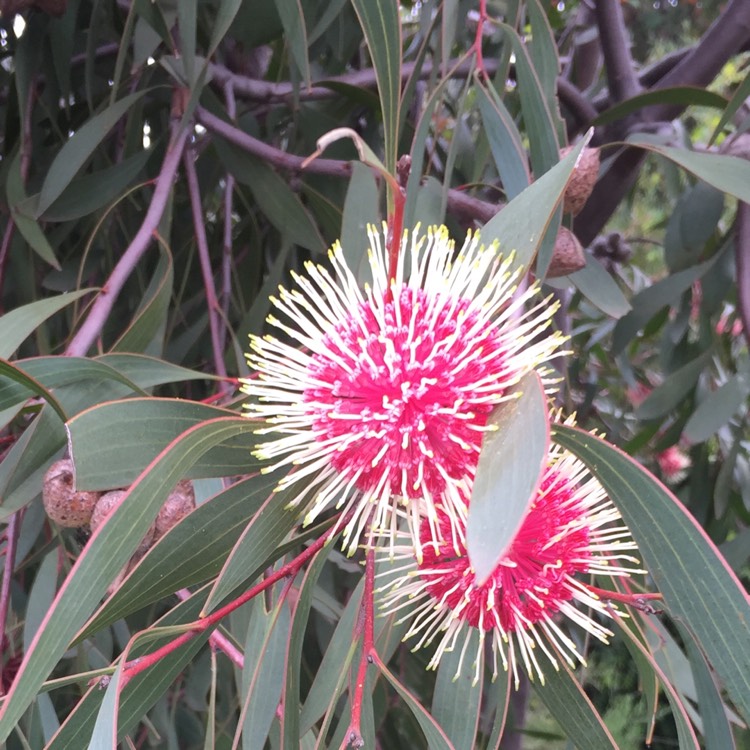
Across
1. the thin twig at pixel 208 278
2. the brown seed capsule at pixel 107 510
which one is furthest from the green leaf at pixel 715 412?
the brown seed capsule at pixel 107 510

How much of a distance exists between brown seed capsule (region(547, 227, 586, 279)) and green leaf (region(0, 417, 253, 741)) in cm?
37

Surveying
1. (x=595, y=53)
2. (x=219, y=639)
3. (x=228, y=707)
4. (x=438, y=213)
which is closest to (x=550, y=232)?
(x=438, y=213)

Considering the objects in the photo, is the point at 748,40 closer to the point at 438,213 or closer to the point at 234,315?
the point at 438,213

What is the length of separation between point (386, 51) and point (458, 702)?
49 centimetres

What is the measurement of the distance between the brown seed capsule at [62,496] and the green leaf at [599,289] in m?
0.45

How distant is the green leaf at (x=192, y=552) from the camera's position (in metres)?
0.48

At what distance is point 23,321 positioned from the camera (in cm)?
59

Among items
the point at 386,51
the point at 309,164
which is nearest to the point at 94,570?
the point at 386,51

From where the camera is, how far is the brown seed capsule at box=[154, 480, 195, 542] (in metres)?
0.59

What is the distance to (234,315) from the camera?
4.00 feet

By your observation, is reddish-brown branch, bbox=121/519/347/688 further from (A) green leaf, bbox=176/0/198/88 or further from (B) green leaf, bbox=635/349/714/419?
(B) green leaf, bbox=635/349/714/419

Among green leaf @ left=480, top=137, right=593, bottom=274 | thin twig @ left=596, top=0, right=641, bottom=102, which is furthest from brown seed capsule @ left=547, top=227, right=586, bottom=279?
thin twig @ left=596, top=0, right=641, bottom=102

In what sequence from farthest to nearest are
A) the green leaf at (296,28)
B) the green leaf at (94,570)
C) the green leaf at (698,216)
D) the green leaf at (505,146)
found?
1. the green leaf at (698,216)
2. the green leaf at (296,28)
3. the green leaf at (505,146)
4. the green leaf at (94,570)

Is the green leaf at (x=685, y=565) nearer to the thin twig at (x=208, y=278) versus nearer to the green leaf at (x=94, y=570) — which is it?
the green leaf at (x=94, y=570)
